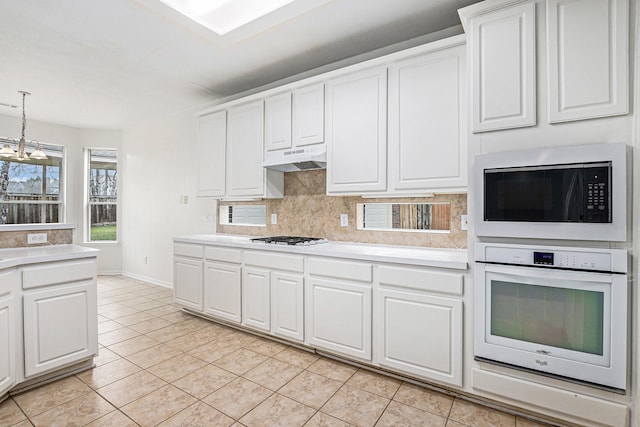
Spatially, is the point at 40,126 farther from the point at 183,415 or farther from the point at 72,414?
the point at 183,415

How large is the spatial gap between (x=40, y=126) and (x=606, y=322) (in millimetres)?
7530

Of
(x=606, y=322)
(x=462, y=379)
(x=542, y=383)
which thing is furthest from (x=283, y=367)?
(x=606, y=322)

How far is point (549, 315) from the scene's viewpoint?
187 cm

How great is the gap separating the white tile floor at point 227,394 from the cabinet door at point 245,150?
1.59 metres

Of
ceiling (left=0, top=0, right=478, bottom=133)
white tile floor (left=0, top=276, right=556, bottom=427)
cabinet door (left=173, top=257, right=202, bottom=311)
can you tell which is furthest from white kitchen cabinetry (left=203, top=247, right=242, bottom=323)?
ceiling (left=0, top=0, right=478, bottom=133)

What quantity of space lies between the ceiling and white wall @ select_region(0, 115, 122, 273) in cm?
126

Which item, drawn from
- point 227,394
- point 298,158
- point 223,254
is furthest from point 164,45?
point 227,394

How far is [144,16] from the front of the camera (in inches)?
100

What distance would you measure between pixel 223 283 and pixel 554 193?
2.93 meters

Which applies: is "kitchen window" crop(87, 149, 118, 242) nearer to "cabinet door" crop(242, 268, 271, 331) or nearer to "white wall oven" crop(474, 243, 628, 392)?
"cabinet door" crop(242, 268, 271, 331)

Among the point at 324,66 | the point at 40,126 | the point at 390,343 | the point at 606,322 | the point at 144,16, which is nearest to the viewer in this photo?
the point at 606,322

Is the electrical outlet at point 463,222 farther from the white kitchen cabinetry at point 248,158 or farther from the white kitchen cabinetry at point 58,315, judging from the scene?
the white kitchen cabinetry at point 58,315

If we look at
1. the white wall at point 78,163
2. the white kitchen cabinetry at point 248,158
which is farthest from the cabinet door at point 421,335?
the white wall at point 78,163

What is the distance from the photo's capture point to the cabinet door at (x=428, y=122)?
234cm
